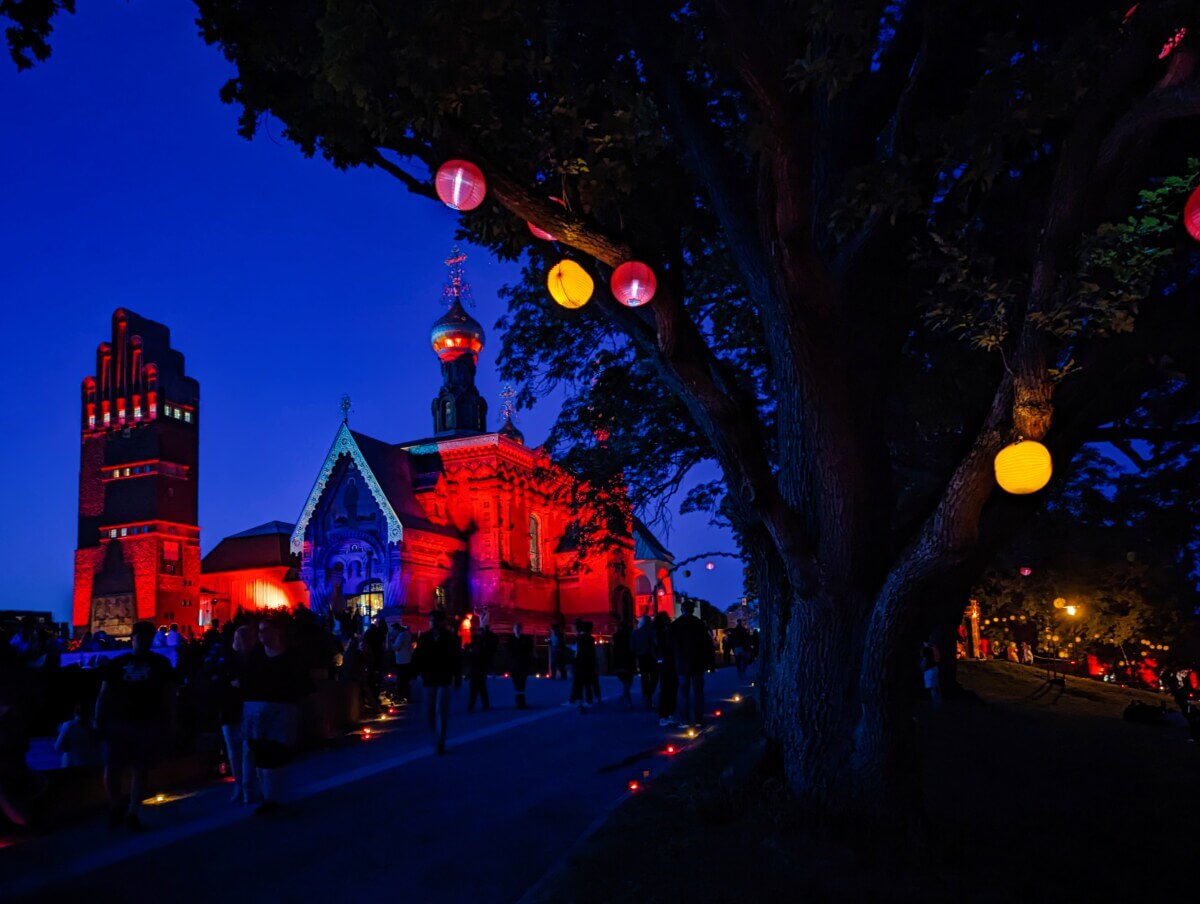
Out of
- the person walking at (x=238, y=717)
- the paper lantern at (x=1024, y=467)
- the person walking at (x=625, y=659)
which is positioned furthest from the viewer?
the person walking at (x=625, y=659)

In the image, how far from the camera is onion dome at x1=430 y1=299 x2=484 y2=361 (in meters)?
52.5

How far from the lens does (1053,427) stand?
6762 mm

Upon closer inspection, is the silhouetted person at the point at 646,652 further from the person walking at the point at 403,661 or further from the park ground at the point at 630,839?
the park ground at the point at 630,839

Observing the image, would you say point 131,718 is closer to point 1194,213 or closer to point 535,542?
point 1194,213

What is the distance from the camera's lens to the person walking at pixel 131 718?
8.42 meters

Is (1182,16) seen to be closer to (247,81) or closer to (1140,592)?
(247,81)

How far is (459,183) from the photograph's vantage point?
700cm

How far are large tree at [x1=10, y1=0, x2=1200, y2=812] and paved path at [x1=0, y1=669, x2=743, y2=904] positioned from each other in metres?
2.38

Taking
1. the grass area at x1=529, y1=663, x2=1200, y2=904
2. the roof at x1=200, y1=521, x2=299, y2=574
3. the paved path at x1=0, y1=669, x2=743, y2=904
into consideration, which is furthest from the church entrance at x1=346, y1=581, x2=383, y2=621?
A: the grass area at x1=529, y1=663, x2=1200, y2=904

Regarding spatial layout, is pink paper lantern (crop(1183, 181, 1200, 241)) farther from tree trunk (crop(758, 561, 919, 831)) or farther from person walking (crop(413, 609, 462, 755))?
person walking (crop(413, 609, 462, 755))

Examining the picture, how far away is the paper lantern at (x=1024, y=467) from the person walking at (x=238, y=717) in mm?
6938

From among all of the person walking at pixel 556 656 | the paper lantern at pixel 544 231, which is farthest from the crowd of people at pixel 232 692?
the person walking at pixel 556 656

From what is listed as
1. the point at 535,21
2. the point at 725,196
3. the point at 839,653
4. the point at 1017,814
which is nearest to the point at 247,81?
the point at 535,21

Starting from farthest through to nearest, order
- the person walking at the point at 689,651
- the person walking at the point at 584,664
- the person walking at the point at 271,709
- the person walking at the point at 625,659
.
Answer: the person walking at the point at 625,659
the person walking at the point at 584,664
the person walking at the point at 689,651
the person walking at the point at 271,709
